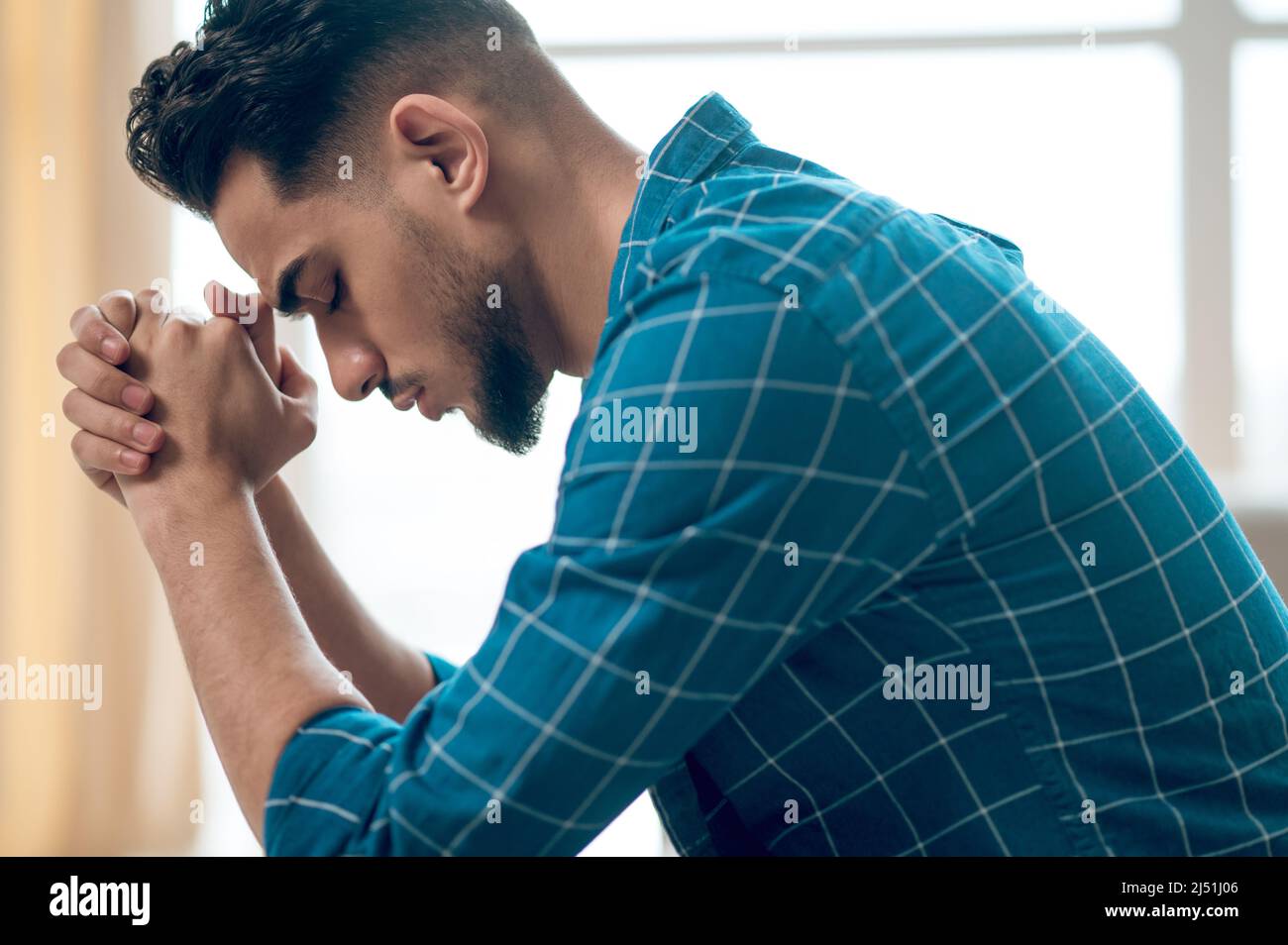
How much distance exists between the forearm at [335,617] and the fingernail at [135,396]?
195mm

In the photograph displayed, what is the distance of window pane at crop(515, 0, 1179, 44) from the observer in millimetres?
2086

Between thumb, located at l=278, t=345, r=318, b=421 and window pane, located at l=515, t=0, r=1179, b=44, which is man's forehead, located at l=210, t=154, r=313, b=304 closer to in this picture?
thumb, located at l=278, t=345, r=318, b=421

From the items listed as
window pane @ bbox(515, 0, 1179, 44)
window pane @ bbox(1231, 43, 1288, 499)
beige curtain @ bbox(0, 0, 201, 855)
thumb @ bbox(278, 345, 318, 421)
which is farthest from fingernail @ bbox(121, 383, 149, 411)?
window pane @ bbox(1231, 43, 1288, 499)

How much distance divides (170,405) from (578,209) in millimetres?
322

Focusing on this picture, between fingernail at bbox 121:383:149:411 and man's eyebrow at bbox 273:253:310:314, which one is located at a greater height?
man's eyebrow at bbox 273:253:310:314

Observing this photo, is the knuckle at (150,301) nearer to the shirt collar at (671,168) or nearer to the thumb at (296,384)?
the thumb at (296,384)

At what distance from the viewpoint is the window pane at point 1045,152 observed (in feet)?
6.76

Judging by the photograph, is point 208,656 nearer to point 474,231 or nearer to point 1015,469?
point 474,231

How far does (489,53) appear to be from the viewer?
80 cm

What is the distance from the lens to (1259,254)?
2.07 m

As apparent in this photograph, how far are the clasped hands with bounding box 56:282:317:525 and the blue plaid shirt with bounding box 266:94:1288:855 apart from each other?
237 mm

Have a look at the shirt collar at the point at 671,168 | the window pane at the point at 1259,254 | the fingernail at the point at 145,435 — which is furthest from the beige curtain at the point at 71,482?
the window pane at the point at 1259,254

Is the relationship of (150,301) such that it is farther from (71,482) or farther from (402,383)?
(71,482)

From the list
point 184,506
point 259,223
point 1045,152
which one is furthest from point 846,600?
point 1045,152
